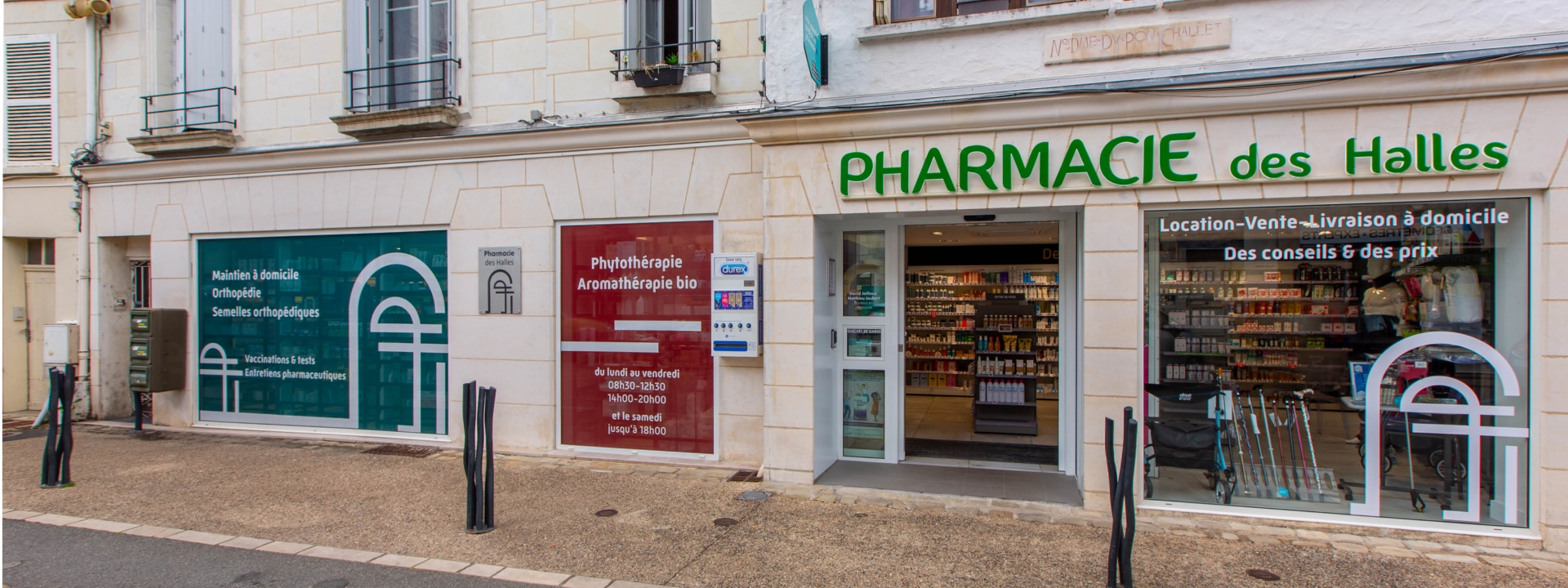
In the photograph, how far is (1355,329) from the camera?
557cm

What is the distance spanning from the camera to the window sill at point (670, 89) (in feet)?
23.0

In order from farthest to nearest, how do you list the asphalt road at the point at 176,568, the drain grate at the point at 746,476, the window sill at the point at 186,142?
the window sill at the point at 186,142
the drain grate at the point at 746,476
the asphalt road at the point at 176,568

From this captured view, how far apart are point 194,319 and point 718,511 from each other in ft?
24.0

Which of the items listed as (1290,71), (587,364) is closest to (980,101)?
(1290,71)

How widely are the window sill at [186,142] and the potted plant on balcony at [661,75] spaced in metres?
5.05

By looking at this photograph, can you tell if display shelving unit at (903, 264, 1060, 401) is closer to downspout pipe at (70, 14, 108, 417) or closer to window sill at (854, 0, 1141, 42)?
window sill at (854, 0, 1141, 42)

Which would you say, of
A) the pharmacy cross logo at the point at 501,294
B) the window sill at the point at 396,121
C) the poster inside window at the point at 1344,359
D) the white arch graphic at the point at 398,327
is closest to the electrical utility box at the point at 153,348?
the white arch graphic at the point at 398,327

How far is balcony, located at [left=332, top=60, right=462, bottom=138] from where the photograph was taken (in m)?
7.73

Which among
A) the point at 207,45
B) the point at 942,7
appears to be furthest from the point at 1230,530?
the point at 207,45

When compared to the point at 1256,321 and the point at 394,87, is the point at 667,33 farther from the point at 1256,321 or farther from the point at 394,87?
the point at 1256,321

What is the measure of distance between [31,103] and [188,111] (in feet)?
7.71

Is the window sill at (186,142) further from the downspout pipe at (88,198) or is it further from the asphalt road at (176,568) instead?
the asphalt road at (176,568)

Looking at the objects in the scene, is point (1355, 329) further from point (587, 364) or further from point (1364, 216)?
point (587, 364)

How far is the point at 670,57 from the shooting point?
281 inches
